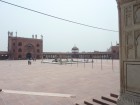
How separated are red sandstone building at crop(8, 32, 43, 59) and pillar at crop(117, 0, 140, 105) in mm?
73166

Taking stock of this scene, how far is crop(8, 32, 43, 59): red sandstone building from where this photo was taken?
78.5 meters

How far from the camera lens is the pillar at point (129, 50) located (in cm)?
741

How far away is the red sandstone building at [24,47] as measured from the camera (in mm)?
78500

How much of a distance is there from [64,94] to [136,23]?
5773 mm

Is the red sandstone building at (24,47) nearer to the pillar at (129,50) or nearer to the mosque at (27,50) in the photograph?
the mosque at (27,50)

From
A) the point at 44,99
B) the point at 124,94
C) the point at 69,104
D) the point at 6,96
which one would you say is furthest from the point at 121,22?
the point at 6,96

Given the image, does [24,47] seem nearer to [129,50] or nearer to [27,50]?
[27,50]

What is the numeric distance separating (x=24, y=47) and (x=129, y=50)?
249ft

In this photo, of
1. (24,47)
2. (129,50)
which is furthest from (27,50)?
(129,50)

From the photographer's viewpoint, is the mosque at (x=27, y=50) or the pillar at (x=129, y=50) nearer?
the pillar at (x=129, y=50)

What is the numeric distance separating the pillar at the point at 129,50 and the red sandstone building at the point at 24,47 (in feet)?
240

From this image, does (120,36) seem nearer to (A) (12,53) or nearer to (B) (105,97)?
(B) (105,97)

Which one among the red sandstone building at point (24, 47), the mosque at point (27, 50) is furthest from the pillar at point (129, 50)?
the red sandstone building at point (24, 47)

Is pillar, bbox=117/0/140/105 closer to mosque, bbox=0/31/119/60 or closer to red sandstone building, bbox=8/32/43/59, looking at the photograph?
mosque, bbox=0/31/119/60
